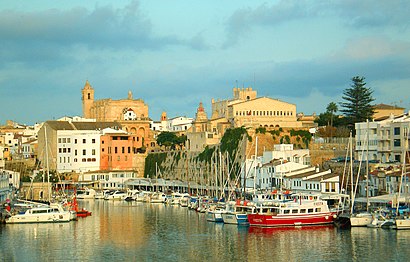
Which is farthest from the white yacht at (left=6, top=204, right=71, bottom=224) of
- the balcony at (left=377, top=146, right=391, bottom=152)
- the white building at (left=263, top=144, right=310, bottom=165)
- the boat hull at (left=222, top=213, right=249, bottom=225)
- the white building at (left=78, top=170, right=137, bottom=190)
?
the white building at (left=78, top=170, right=137, bottom=190)

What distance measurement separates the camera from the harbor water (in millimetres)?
39844

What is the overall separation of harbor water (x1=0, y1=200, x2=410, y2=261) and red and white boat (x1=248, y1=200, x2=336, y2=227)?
28.6 inches

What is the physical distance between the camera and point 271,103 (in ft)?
282

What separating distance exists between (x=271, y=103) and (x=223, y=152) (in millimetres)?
9021

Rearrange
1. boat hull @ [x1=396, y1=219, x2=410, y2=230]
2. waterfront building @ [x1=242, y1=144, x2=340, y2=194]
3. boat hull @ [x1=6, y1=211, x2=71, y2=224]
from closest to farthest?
1. boat hull @ [x1=396, y1=219, x2=410, y2=230]
2. boat hull @ [x1=6, y1=211, x2=71, y2=224]
3. waterfront building @ [x1=242, y1=144, x2=340, y2=194]

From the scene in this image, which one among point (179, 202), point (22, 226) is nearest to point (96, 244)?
point (22, 226)

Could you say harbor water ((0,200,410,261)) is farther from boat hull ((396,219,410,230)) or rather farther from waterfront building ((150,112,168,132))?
waterfront building ((150,112,168,132))

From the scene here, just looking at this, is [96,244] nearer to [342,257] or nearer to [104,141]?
[342,257]

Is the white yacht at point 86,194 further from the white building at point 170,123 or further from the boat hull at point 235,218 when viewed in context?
the white building at point 170,123

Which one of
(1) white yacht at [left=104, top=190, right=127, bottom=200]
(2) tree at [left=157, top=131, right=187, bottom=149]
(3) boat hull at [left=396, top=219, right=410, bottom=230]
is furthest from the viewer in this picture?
(2) tree at [left=157, top=131, right=187, bottom=149]

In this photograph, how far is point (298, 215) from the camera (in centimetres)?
4944

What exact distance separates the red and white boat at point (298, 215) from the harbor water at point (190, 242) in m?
0.73

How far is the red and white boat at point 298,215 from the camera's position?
162ft

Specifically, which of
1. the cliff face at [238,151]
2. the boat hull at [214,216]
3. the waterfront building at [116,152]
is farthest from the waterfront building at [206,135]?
the boat hull at [214,216]
